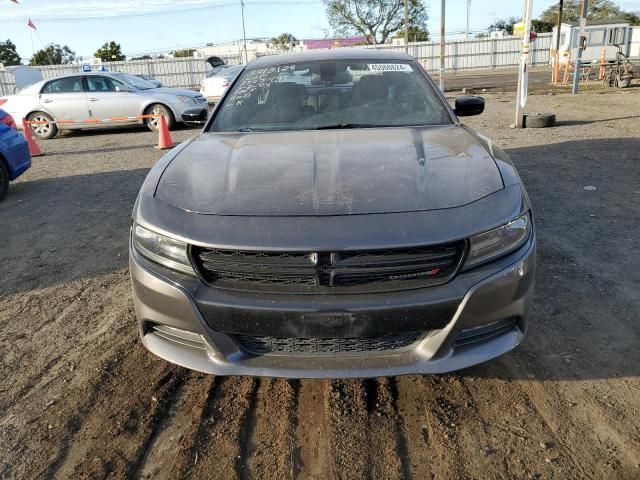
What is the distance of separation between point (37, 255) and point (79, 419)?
2.84 m

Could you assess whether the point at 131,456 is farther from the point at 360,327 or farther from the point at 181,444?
the point at 360,327

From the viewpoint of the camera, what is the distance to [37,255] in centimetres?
487

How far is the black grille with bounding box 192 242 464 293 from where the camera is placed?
7.09 feet

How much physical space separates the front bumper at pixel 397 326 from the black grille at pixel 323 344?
3 cm

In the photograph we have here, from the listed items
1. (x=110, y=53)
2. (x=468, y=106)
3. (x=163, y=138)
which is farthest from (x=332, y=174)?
(x=110, y=53)

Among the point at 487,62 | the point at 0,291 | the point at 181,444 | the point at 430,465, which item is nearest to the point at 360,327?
the point at 430,465

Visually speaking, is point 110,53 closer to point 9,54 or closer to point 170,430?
point 9,54

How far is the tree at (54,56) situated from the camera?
54.8 metres

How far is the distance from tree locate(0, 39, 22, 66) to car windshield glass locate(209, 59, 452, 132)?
66371 mm

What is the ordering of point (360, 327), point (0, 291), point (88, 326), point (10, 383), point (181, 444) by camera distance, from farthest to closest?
point (0, 291) → point (88, 326) → point (10, 383) → point (181, 444) → point (360, 327)

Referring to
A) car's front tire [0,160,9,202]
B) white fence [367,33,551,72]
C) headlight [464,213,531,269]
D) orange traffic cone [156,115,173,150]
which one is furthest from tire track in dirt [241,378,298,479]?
white fence [367,33,551,72]

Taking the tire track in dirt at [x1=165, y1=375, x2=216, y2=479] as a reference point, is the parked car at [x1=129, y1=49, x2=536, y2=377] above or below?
above

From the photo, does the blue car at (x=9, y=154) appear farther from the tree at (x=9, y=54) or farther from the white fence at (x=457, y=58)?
the tree at (x=9, y=54)

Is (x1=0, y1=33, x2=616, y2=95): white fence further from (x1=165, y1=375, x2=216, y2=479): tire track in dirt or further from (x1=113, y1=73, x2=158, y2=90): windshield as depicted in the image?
(x1=165, y1=375, x2=216, y2=479): tire track in dirt
